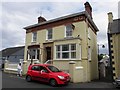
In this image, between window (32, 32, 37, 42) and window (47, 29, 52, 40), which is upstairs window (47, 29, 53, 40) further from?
window (32, 32, 37, 42)

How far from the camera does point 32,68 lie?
1449 cm

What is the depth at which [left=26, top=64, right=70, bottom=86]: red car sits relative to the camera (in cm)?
1242

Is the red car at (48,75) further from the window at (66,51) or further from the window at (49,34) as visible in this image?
the window at (49,34)

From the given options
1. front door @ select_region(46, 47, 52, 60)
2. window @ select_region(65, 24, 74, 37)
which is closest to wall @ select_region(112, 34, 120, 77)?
window @ select_region(65, 24, 74, 37)

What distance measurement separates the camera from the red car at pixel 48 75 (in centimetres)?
1242

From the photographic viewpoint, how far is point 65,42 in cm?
1778

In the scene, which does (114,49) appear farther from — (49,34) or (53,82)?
(49,34)

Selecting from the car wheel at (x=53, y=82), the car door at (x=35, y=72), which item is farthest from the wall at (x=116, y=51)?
the car door at (x=35, y=72)

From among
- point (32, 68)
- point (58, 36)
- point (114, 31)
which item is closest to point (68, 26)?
point (58, 36)

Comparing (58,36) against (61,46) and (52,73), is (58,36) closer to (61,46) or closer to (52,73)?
(61,46)

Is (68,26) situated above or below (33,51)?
above

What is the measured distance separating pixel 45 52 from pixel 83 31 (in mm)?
6188

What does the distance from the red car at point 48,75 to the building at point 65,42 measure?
408 centimetres

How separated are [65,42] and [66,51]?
1.03 m
